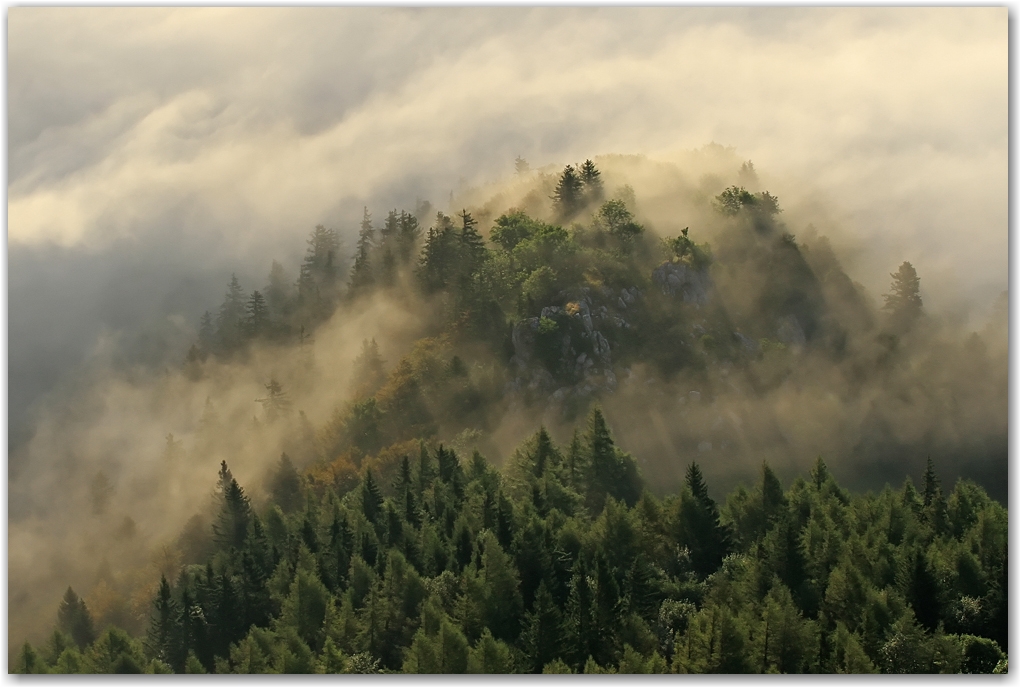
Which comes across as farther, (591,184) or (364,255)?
(364,255)

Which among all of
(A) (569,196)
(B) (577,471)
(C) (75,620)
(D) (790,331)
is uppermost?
(A) (569,196)

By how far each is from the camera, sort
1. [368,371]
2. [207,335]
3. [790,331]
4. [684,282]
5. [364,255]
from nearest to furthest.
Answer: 1. [368,371]
2. [790,331]
3. [684,282]
4. [364,255]
5. [207,335]

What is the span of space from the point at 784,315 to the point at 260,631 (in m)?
91.5

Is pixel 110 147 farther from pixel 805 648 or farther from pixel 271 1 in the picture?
pixel 805 648

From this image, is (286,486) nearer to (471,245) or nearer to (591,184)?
(471,245)

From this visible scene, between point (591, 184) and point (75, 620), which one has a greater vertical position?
point (591, 184)

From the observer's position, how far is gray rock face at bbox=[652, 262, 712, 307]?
474ft

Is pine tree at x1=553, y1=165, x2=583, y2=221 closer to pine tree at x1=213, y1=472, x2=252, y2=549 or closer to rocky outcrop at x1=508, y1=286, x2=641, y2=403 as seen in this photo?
rocky outcrop at x1=508, y1=286, x2=641, y2=403

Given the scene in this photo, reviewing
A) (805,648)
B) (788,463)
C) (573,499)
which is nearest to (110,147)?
(573,499)

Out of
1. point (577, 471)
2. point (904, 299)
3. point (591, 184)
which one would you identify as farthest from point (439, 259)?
point (904, 299)

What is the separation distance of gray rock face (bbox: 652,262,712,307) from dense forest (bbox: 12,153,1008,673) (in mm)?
483

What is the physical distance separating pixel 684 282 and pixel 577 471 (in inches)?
1872

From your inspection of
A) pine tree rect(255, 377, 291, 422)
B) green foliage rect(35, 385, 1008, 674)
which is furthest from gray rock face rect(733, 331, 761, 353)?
pine tree rect(255, 377, 291, 422)

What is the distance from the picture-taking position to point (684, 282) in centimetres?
14525
